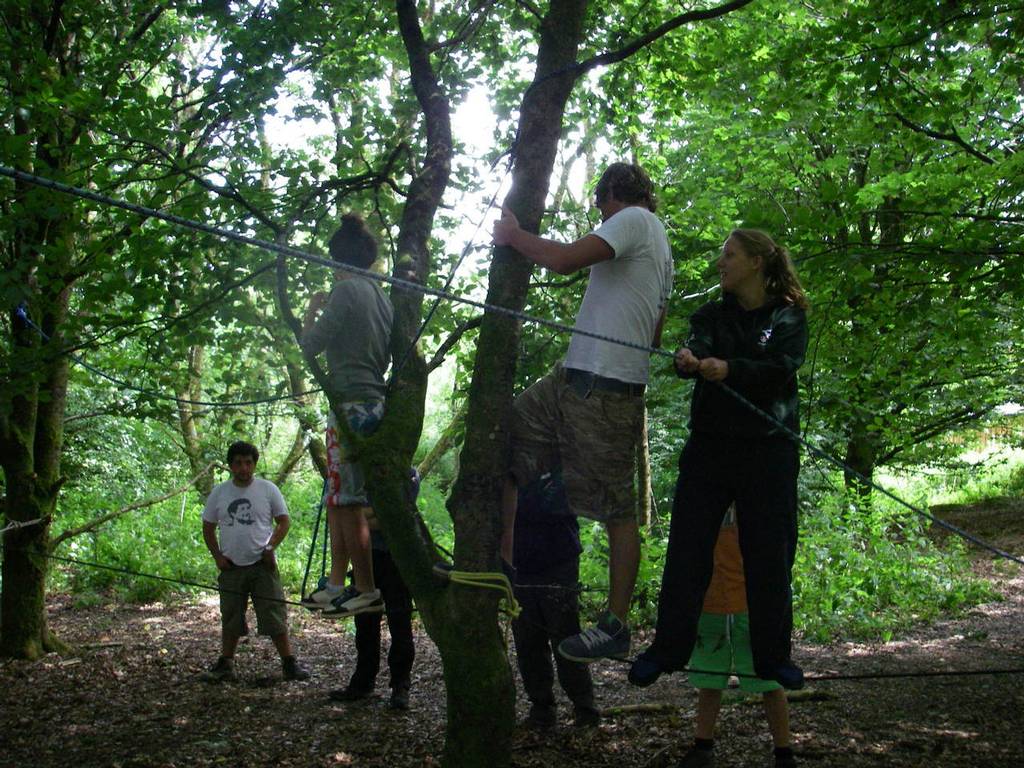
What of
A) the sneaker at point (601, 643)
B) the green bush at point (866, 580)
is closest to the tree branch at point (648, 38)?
the sneaker at point (601, 643)

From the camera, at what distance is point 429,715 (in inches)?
196

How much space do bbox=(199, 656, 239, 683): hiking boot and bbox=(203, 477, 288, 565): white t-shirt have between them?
2.25 ft

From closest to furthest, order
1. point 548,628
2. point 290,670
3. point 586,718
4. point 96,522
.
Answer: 1. point 548,628
2. point 586,718
3. point 290,670
4. point 96,522

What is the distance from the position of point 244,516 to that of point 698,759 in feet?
12.5

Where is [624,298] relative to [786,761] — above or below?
above

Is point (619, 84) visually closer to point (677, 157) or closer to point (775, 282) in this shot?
point (775, 282)

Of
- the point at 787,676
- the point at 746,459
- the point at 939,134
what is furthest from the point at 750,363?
the point at 939,134

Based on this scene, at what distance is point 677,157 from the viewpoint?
12398mm

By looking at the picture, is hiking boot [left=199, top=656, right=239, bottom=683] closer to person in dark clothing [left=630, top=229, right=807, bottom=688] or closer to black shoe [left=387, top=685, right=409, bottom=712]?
black shoe [left=387, top=685, right=409, bottom=712]

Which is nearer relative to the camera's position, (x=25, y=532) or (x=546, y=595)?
(x=546, y=595)

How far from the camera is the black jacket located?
3141 millimetres

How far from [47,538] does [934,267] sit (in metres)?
6.58

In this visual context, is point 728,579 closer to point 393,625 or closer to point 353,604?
point 353,604

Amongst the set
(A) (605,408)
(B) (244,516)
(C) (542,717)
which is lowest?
(C) (542,717)
